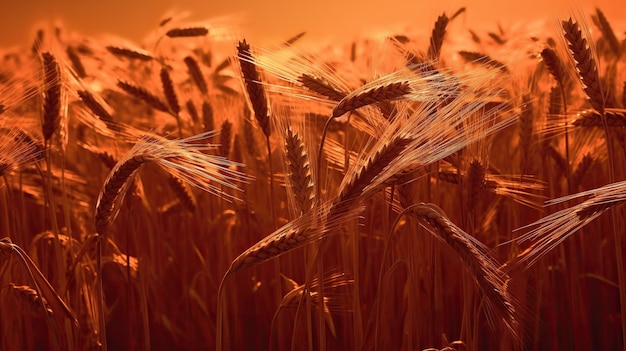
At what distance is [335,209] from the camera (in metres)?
0.88

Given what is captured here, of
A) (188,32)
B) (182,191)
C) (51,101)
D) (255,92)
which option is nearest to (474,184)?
(255,92)

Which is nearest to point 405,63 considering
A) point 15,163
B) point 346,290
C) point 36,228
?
point 346,290

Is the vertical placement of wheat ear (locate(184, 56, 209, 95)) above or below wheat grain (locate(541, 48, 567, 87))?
above

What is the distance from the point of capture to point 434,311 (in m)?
1.29

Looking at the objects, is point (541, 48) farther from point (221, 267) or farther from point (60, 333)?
point (60, 333)

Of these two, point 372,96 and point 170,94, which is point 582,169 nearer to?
point 372,96

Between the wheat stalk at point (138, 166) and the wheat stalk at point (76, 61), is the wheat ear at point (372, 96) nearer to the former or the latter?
the wheat stalk at point (138, 166)

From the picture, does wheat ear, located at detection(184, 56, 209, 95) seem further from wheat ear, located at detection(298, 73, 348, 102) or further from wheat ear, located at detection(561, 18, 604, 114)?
wheat ear, located at detection(561, 18, 604, 114)

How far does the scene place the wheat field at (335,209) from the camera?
37.1 inches

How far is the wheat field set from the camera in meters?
0.94

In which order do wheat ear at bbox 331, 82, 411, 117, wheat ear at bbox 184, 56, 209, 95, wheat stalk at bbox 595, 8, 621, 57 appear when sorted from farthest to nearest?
wheat stalk at bbox 595, 8, 621, 57 < wheat ear at bbox 184, 56, 209, 95 < wheat ear at bbox 331, 82, 411, 117

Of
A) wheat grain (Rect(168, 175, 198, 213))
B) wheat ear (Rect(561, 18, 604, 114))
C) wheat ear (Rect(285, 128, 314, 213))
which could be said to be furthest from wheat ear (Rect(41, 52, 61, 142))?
wheat ear (Rect(561, 18, 604, 114))

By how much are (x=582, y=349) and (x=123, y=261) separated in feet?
2.73

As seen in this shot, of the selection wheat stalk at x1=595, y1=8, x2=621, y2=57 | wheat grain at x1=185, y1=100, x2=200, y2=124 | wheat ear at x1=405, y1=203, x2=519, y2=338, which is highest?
wheat stalk at x1=595, y1=8, x2=621, y2=57
